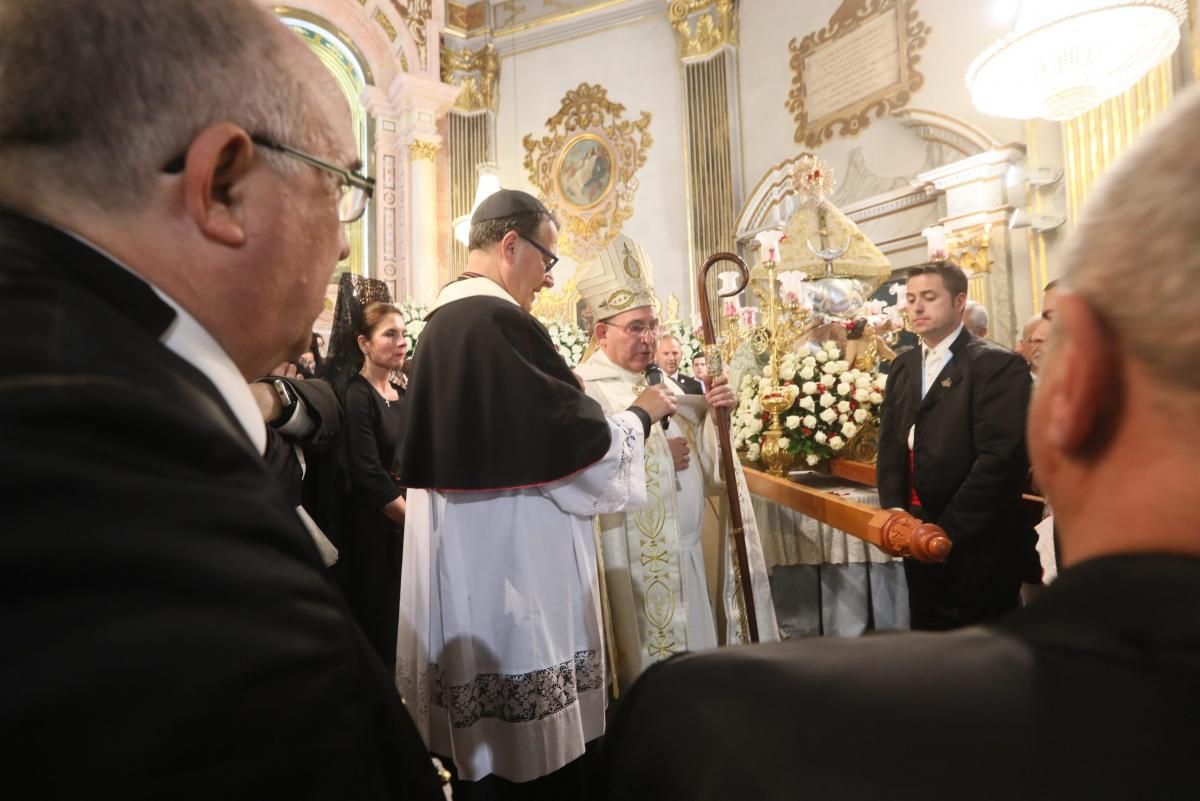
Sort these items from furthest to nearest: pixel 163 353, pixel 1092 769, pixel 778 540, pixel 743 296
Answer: pixel 743 296, pixel 778 540, pixel 163 353, pixel 1092 769

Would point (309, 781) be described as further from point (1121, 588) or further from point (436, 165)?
point (436, 165)

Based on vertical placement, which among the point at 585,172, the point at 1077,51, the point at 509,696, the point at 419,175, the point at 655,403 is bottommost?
the point at 509,696

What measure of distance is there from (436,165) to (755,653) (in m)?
11.3

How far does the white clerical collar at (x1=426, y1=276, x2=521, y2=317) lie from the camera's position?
255 cm

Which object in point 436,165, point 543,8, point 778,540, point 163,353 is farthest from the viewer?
point 543,8

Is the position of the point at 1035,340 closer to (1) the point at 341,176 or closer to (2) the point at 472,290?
(2) the point at 472,290

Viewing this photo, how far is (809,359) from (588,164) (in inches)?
338

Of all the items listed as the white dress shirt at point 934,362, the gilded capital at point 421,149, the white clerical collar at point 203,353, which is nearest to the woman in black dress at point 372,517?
the white dress shirt at point 934,362

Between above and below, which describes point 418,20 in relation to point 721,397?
above

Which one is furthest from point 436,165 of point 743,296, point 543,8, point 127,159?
point 127,159

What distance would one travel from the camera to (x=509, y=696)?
2311 millimetres

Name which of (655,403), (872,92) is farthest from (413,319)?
(872,92)

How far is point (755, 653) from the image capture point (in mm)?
572

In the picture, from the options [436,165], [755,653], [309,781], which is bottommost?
[309,781]
